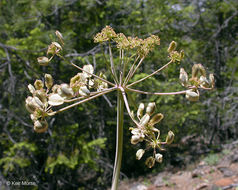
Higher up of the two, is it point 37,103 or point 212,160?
point 37,103

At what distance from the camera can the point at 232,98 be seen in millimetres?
7086

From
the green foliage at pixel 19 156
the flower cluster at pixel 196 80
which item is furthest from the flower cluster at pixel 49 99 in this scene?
the green foliage at pixel 19 156

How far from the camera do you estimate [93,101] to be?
481 cm

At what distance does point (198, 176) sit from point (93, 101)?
4.53m

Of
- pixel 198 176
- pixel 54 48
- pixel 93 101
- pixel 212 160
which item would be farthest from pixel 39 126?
pixel 212 160

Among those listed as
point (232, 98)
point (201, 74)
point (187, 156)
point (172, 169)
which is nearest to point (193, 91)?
point (201, 74)

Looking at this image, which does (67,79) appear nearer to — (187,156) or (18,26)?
(18,26)

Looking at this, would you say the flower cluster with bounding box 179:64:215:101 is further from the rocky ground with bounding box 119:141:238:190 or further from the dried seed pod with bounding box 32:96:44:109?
the rocky ground with bounding box 119:141:238:190

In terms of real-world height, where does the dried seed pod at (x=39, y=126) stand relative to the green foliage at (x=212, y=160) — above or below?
above

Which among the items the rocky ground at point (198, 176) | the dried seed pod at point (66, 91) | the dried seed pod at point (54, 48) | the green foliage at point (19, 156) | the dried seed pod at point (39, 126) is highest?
the dried seed pod at point (54, 48)

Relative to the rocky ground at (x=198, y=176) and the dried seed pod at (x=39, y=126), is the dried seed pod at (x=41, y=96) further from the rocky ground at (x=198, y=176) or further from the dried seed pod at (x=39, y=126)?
the rocky ground at (x=198, y=176)

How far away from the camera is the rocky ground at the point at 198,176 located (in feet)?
22.1

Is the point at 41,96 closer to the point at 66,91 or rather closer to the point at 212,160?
the point at 66,91

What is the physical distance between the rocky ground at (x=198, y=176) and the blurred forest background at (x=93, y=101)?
51 centimetres
